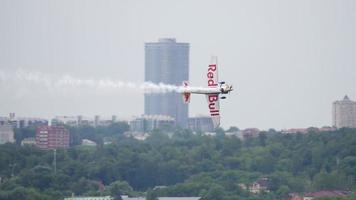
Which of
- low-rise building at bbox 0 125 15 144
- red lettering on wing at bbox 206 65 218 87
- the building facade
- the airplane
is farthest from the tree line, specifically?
red lettering on wing at bbox 206 65 218 87

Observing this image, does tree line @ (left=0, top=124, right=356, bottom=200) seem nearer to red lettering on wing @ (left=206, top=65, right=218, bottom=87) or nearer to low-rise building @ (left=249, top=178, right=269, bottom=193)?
low-rise building @ (left=249, top=178, right=269, bottom=193)

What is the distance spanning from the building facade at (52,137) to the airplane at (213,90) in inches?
4449

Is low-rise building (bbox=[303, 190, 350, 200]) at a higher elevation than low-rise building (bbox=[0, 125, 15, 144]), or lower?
lower

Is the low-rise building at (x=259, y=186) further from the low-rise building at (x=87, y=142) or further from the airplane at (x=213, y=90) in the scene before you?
the airplane at (x=213, y=90)

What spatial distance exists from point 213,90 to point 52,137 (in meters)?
123

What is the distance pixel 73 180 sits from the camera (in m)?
136

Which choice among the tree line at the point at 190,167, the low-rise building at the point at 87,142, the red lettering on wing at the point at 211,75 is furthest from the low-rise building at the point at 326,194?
the low-rise building at the point at 87,142

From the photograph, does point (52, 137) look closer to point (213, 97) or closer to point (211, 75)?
point (211, 75)

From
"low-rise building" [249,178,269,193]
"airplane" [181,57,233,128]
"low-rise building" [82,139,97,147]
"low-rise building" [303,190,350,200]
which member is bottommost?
"low-rise building" [303,190,350,200]

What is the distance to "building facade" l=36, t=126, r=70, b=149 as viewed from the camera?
185 m

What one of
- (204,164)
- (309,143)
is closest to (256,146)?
(309,143)

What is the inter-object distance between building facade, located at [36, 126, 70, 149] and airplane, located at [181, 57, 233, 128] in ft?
371

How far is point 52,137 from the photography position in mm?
190250

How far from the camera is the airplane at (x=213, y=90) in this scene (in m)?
67.9
